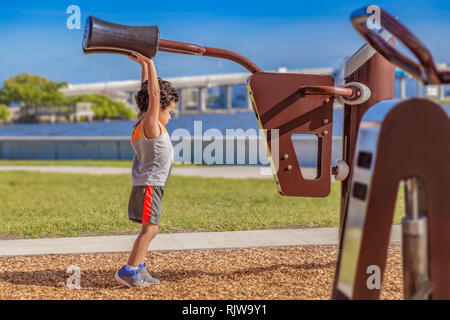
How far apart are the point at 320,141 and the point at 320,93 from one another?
15.7 inches

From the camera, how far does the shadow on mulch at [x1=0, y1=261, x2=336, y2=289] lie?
392cm

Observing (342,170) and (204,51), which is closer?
(204,51)

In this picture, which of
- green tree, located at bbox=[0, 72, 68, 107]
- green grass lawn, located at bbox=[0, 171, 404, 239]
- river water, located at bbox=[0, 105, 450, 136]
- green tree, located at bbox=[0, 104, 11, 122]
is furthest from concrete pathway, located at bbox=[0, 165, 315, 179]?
green tree, located at bbox=[0, 72, 68, 107]

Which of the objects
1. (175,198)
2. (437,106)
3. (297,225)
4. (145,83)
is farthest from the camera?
(175,198)

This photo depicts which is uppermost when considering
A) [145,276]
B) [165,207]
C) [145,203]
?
[145,203]

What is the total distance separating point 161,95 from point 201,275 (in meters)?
1.26

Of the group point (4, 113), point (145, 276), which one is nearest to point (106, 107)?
point (4, 113)

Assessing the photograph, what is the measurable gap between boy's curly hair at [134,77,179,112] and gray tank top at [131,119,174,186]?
0.10 meters

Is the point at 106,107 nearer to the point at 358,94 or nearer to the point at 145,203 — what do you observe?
the point at 145,203

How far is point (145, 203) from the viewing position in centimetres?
354

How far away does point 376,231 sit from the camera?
2.32 metres
